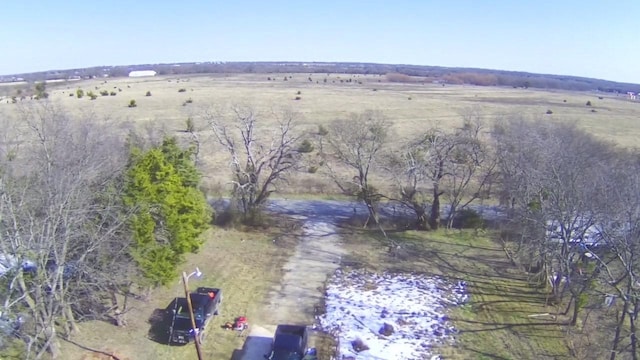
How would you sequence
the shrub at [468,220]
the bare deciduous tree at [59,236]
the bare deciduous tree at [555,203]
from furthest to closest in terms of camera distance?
the shrub at [468,220] → the bare deciduous tree at [555,203] → the bare deciduous tree at [59,236]

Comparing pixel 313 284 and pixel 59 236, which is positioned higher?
pixel 59 236

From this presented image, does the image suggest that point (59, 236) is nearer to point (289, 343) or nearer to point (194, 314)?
point (194, 314)

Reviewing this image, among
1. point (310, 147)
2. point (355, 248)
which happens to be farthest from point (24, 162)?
point (310, 147)

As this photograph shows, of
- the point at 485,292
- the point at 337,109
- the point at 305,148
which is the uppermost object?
the point at 337,109

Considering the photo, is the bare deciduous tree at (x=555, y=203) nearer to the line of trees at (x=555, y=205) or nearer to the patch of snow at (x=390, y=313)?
the line of trees at (x=555, y=205)

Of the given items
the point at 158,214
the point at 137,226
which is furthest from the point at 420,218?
the point at 137,226

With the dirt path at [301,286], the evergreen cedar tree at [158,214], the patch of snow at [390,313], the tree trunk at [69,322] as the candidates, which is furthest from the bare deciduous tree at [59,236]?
the patch of snow at [390,313]
